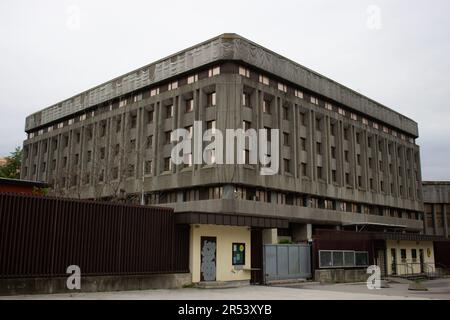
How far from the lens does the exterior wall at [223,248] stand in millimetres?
24406

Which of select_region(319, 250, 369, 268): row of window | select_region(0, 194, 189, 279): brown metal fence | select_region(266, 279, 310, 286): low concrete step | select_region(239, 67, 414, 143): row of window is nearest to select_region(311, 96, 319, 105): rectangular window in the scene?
select_region(239, 67, 414, 143): row of window

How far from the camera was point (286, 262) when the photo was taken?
29188 mm

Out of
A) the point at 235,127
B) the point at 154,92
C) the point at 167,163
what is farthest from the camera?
the point at 154,92

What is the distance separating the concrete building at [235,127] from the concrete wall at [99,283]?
13.9 m

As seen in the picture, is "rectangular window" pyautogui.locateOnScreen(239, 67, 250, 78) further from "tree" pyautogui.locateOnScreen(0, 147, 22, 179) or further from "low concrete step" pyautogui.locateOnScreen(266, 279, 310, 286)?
"tree" pyautogui.locateOnScreen(0, 147, 22, 179)

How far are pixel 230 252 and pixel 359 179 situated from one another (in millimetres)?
40002

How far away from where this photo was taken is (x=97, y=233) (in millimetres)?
20469

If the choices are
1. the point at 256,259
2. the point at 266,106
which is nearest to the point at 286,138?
the point at 266,106

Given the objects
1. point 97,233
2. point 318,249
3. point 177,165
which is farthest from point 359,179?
point 97,233

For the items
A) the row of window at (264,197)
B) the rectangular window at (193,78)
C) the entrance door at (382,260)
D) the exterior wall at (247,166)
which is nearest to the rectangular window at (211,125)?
the exterior wall at (247,166)

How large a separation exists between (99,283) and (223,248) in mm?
8097

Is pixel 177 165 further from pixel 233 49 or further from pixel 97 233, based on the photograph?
pixel 97 233

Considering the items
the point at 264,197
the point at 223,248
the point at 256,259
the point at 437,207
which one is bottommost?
the point at 256,259
